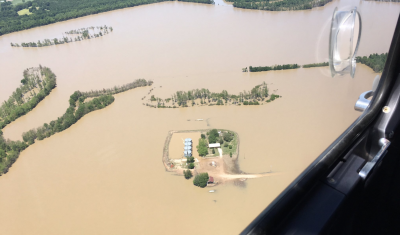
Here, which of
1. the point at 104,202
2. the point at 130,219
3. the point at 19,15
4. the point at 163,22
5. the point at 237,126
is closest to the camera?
the point at 130,219

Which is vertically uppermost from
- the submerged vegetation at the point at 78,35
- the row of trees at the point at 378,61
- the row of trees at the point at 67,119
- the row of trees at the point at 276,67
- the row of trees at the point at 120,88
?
the row of trees at the point at 378,61

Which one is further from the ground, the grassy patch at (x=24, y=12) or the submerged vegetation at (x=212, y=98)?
the grassy patch at (x=24, y=12)

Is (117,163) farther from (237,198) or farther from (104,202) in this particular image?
(237,198)

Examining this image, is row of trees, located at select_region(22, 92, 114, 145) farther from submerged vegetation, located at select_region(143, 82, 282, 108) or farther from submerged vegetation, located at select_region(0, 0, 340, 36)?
submerged vegetation, located at select_region(0, 0, 340, 36)

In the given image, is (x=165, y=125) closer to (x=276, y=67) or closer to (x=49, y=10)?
(x=276, y=67)

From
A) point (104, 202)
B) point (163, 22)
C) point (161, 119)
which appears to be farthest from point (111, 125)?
point (163, 22)

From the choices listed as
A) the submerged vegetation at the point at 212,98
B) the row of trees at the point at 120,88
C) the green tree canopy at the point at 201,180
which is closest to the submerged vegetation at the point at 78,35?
the row of trees at the point at 120,88

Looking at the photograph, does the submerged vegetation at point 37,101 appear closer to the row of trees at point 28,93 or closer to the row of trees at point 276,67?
the row of trees at point 28,93
